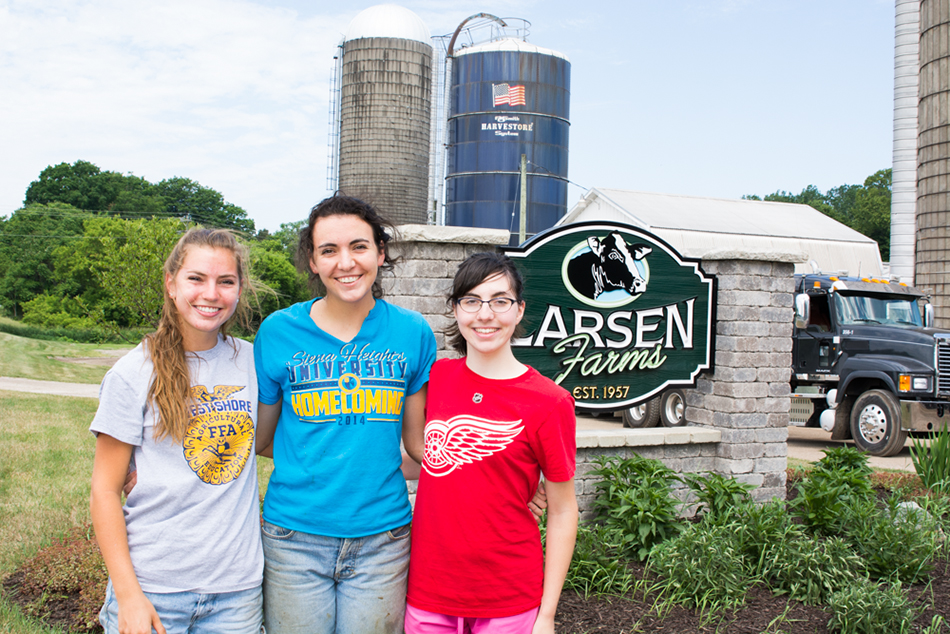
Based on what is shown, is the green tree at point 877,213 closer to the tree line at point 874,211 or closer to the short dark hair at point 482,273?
the tree line at point 874,211

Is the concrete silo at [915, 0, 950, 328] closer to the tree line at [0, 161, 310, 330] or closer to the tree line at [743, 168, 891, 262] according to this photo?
the tree line at [0, 161, 310, 330]

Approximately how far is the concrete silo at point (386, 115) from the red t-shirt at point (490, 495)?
29074 mm

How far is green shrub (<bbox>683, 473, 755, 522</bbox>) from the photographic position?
15.3 feet

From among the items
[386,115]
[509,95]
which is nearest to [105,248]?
[386,115]

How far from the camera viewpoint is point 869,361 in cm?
981

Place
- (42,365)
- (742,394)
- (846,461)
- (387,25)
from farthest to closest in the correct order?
(387,25) → (42,365) → (846,461) → (742,394)

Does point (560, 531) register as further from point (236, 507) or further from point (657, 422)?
point (657, 422)

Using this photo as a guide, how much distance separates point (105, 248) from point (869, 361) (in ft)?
68.5

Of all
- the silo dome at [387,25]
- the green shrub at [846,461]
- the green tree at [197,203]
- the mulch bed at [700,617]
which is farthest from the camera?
the green tree at [197,203]

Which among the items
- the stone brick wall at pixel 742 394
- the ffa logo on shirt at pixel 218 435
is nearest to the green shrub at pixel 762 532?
the stone brick wall at pixel 742 394

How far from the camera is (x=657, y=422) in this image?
1203 cm

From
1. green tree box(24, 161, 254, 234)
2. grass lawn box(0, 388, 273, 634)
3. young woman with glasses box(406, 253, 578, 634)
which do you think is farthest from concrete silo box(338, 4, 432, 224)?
green tree box(24, 161, 254, 234)

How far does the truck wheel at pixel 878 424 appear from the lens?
30.8 feet

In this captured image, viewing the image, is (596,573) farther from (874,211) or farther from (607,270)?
(874,211)
